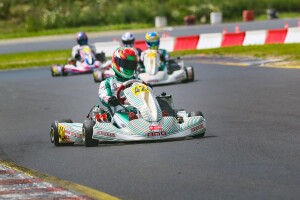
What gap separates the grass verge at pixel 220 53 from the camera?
2042 centimetres

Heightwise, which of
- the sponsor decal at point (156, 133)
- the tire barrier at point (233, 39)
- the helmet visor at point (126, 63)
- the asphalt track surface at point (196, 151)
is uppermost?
the helmet visor at point (126, 63)

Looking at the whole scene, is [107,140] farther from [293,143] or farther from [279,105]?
[279,105]

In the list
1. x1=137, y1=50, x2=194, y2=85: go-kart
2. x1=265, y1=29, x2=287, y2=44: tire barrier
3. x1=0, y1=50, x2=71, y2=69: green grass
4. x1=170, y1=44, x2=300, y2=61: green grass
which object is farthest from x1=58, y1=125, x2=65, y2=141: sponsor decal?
x1=0, y1=50, x2=71, y2=69: green grass

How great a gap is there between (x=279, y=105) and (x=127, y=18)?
125 feet

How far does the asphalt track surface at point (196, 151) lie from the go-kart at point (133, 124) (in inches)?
4.7

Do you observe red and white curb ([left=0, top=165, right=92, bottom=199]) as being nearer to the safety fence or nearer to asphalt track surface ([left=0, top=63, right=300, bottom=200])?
asphalt track surface ([left=0, top=63, right=300, bottom=200])

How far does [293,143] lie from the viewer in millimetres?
7922

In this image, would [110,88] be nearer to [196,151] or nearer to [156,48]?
[196,151]

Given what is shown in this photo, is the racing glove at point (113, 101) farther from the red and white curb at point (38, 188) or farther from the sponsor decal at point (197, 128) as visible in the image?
the red and white curb at point (38, 188)

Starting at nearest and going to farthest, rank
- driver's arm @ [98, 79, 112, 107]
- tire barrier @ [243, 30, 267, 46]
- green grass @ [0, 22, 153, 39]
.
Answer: driver's arm @ [98, 79, 112, 107] < tire barrier @ [243, 30, 267, 46] < green grass @ [0, 22, 153, 39]

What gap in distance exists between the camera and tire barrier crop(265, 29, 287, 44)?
23.8 metres

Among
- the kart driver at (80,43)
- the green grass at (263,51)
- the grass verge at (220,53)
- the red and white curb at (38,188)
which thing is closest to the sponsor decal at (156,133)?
the red and white curb at (38,188)

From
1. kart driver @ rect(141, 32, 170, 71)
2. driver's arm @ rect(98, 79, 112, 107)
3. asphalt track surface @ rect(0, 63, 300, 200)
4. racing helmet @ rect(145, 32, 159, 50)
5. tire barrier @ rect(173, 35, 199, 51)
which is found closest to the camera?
asphalt track surface @ rect(0, 63, 300, 200)

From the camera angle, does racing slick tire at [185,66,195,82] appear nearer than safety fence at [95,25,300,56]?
Yes
